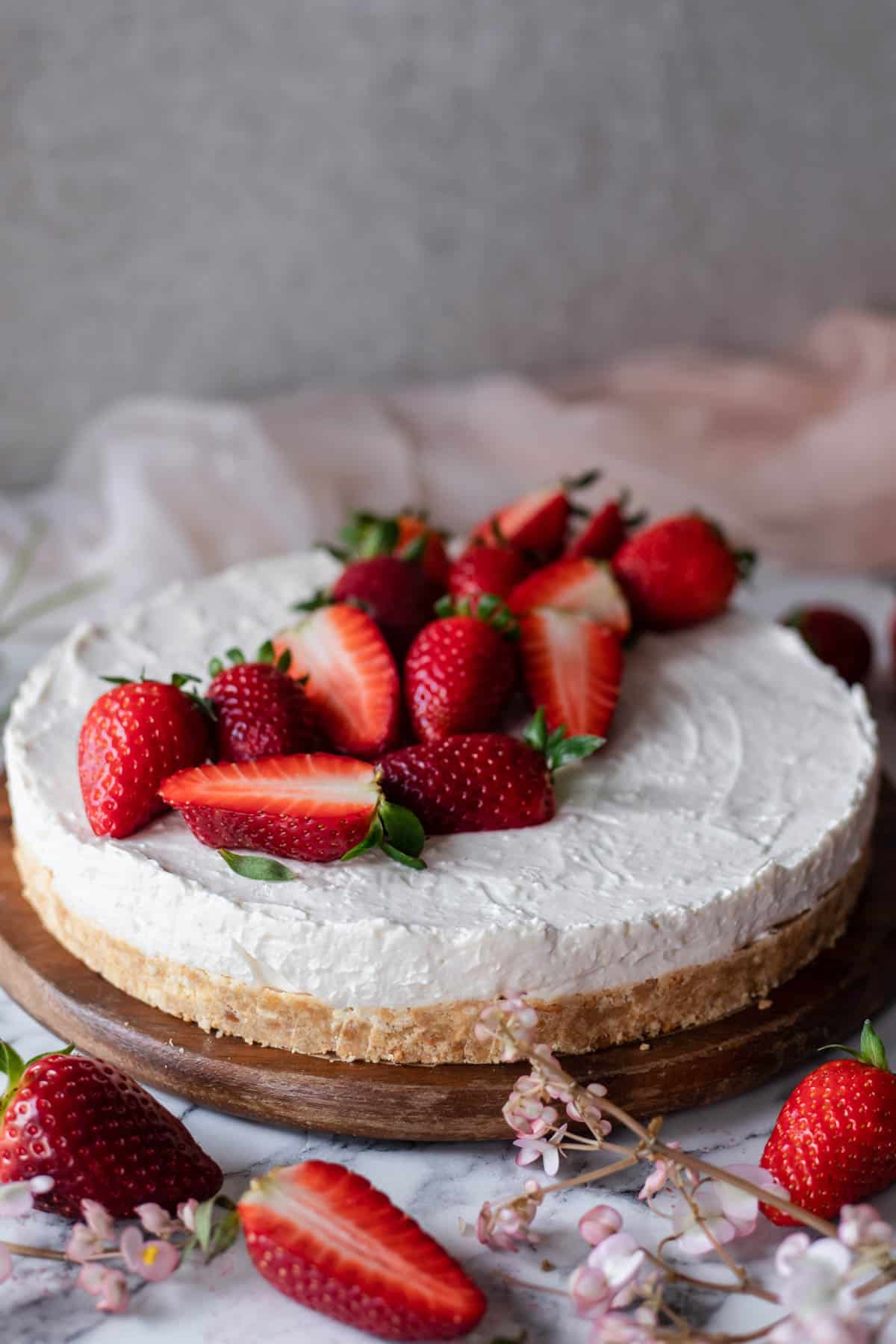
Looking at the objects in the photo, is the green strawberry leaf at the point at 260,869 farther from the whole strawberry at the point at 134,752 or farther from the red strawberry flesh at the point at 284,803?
the whole strawberry at the point at 134,752

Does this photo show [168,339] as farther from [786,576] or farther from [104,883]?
[104,883]

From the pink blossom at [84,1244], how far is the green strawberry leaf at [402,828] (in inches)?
20.4

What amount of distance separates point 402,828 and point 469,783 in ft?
0.37

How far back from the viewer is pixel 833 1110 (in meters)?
1.57

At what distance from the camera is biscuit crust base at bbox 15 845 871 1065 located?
5.61 ft

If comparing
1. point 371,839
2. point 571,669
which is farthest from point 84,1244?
point 571,669

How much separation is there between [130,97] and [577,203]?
1070 millimetres

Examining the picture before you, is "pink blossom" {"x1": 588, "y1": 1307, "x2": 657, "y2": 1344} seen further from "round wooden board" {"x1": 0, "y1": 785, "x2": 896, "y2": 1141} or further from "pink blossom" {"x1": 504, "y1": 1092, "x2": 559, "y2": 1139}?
"round wooden board" {"x1": 0, "y1": 785, "x2": 896, "y2": 1141}

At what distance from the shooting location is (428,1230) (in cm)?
162

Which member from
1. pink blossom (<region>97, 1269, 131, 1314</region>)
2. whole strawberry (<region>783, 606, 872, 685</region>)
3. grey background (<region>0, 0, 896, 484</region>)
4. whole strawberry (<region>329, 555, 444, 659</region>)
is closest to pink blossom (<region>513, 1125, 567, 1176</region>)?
pink blossom (<region>97, 1269, 131, 1314</region>)

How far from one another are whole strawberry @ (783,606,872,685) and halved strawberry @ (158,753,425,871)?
47.2 inches

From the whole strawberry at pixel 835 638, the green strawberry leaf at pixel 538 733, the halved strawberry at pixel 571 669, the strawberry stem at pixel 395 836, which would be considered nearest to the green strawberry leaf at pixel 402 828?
the strawberry stem at pixel 395 836

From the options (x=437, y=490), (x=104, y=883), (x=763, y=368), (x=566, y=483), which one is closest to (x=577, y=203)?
(x=763, y=368)

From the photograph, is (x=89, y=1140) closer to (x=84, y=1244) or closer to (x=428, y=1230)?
(x=84, y=1244)
